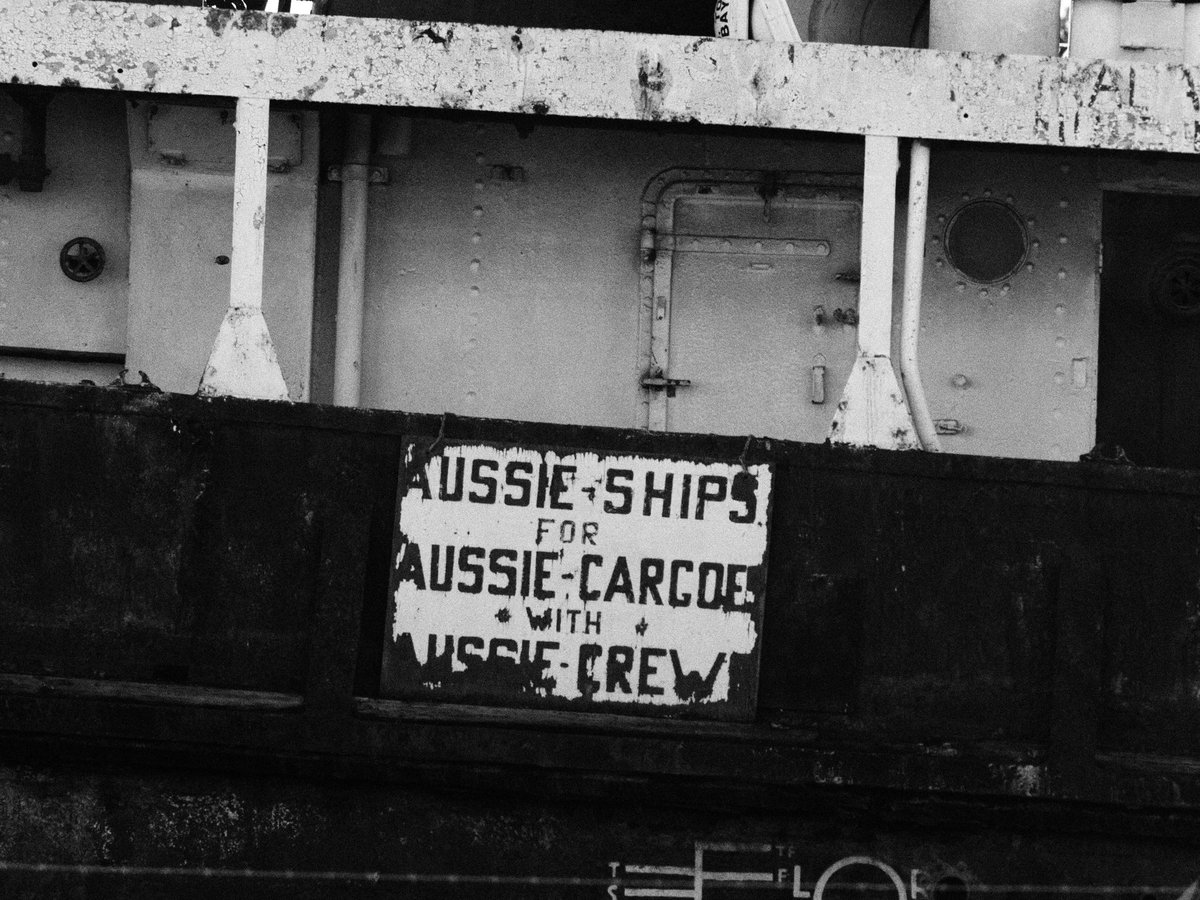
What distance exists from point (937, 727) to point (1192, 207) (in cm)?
209

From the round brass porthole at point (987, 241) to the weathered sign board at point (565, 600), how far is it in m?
1.38

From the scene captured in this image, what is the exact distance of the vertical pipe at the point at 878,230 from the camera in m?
4.48

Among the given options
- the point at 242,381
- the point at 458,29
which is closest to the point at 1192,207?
the point at 458,29

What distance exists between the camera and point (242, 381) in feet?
14.5

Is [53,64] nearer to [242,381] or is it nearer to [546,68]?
[242,381]

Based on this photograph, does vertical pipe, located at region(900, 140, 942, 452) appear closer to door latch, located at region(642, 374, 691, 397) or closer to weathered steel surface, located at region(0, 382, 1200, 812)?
weathered steel surface, located at region(0, 382, 1200, 812)

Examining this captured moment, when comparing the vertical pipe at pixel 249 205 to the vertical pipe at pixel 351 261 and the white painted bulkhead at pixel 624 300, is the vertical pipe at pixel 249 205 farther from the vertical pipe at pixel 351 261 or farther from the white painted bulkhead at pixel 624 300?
the white painted bulkhead at pixel 624 300

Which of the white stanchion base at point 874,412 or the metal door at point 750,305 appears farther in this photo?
the metal door at point 750,305

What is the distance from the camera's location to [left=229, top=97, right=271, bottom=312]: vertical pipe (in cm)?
445

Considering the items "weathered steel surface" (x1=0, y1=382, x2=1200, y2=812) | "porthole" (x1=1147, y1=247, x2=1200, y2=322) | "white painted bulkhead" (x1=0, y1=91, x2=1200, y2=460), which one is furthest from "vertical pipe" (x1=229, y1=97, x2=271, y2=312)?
"porthole" (x1=1147, y1=247, x2=1200, y2=322)

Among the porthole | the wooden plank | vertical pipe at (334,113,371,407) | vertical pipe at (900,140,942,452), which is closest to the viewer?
the wooden plank

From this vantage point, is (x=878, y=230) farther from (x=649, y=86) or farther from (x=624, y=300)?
(x=624, y=300)

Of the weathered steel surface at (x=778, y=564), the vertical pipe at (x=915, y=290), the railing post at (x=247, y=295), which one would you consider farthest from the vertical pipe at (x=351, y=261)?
the vertical pipe at (x=915, y=290)

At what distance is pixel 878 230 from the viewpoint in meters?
4.50
